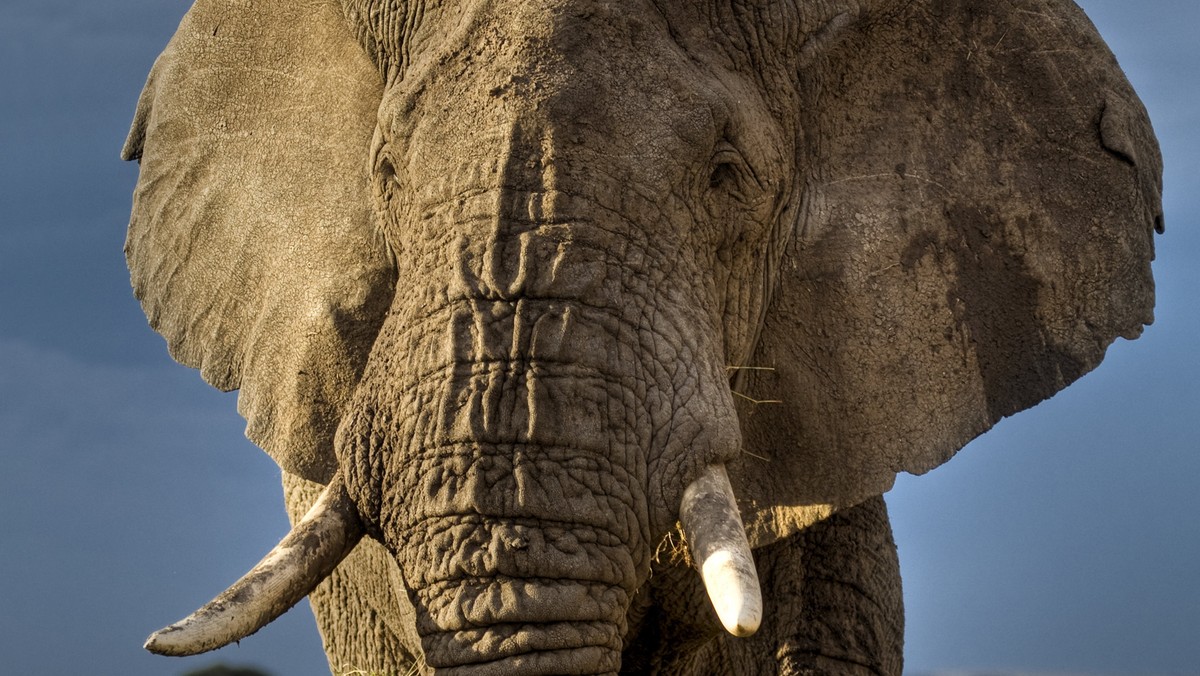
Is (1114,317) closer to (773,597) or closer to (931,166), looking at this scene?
(931,166)

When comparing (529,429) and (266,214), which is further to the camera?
(266,214)

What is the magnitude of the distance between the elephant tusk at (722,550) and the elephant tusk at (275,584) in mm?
813

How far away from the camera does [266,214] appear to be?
233 inches

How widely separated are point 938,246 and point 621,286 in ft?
3.94

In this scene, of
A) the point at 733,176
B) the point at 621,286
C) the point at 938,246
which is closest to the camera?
the point at 621,286

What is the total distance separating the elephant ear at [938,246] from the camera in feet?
17.7

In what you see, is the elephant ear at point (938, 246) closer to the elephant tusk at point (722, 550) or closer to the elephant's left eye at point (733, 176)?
the elephant's left eye at point (733, 176)

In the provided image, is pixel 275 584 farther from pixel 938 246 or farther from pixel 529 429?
pixel 938 246

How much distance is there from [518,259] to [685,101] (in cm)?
62

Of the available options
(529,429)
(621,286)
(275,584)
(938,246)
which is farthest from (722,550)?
(938,246)

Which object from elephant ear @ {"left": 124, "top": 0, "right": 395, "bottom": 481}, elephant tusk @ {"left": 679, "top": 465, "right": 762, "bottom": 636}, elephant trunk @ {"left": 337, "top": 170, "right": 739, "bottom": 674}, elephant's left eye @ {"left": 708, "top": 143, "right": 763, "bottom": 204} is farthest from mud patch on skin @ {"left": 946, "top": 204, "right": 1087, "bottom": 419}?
elephant ear @ {"left": 124, "top": 0, "right": 395, "bottom": 481}

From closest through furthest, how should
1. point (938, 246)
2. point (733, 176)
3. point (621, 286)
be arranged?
point (621, 286) < point (733, 176) < point (938, 246)

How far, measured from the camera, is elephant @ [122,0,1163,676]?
14.7 feet

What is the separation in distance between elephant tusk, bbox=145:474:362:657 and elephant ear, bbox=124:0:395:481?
0.80 m
